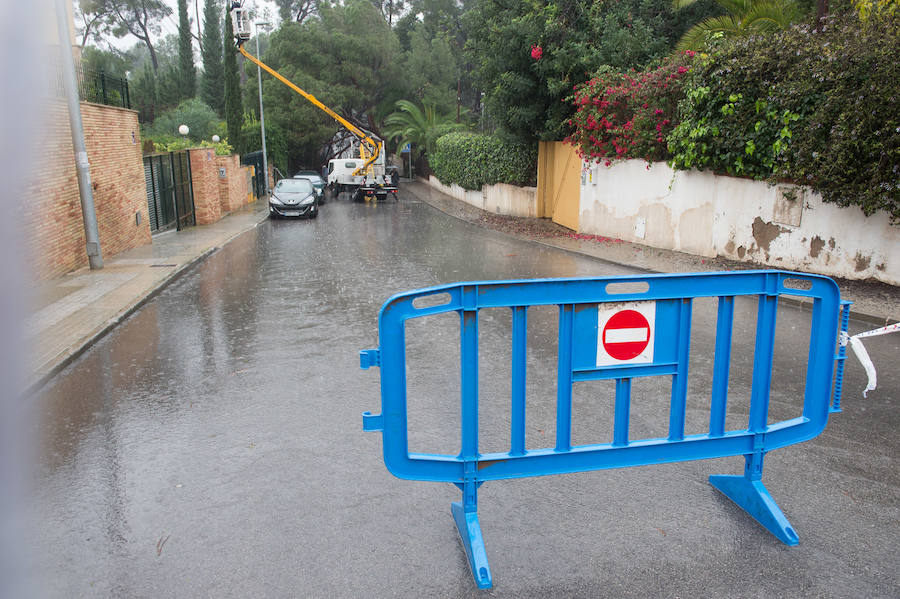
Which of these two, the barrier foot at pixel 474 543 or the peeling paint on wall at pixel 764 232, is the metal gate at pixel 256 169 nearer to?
the peeling paint on wall at pixel 764 232

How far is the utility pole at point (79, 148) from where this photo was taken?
11727 millimetres

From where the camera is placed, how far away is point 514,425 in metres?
3.89

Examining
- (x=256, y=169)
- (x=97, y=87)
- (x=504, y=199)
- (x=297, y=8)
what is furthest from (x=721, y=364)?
(x=297, y=8)

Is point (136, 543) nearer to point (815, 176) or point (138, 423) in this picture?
point (138, 423)

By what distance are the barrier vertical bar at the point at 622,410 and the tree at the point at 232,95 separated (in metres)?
35.1

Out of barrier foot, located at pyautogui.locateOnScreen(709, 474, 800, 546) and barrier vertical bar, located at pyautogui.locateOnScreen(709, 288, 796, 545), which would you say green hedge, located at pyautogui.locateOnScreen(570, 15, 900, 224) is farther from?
barrier foot, located at pyautogui.locateOnScreen(709, 474, 800, 546)

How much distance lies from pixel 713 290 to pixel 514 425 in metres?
1.42

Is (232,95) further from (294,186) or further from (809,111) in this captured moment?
(809,111)

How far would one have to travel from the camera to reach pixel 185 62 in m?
57.0

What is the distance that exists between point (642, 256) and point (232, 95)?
92.6ft

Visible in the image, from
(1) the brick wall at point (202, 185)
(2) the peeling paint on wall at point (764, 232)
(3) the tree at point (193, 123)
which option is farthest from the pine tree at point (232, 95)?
(2) the peeling paint on wall at point (764, 232)

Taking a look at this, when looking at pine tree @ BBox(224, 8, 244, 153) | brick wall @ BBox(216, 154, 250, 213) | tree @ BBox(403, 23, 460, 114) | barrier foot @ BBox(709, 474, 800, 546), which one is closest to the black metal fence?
A: brick wall @ BBox(216, 154, 250, 213)

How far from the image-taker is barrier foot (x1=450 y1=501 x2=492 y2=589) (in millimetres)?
3635

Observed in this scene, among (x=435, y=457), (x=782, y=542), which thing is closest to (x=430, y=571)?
(x=435, y=457)
